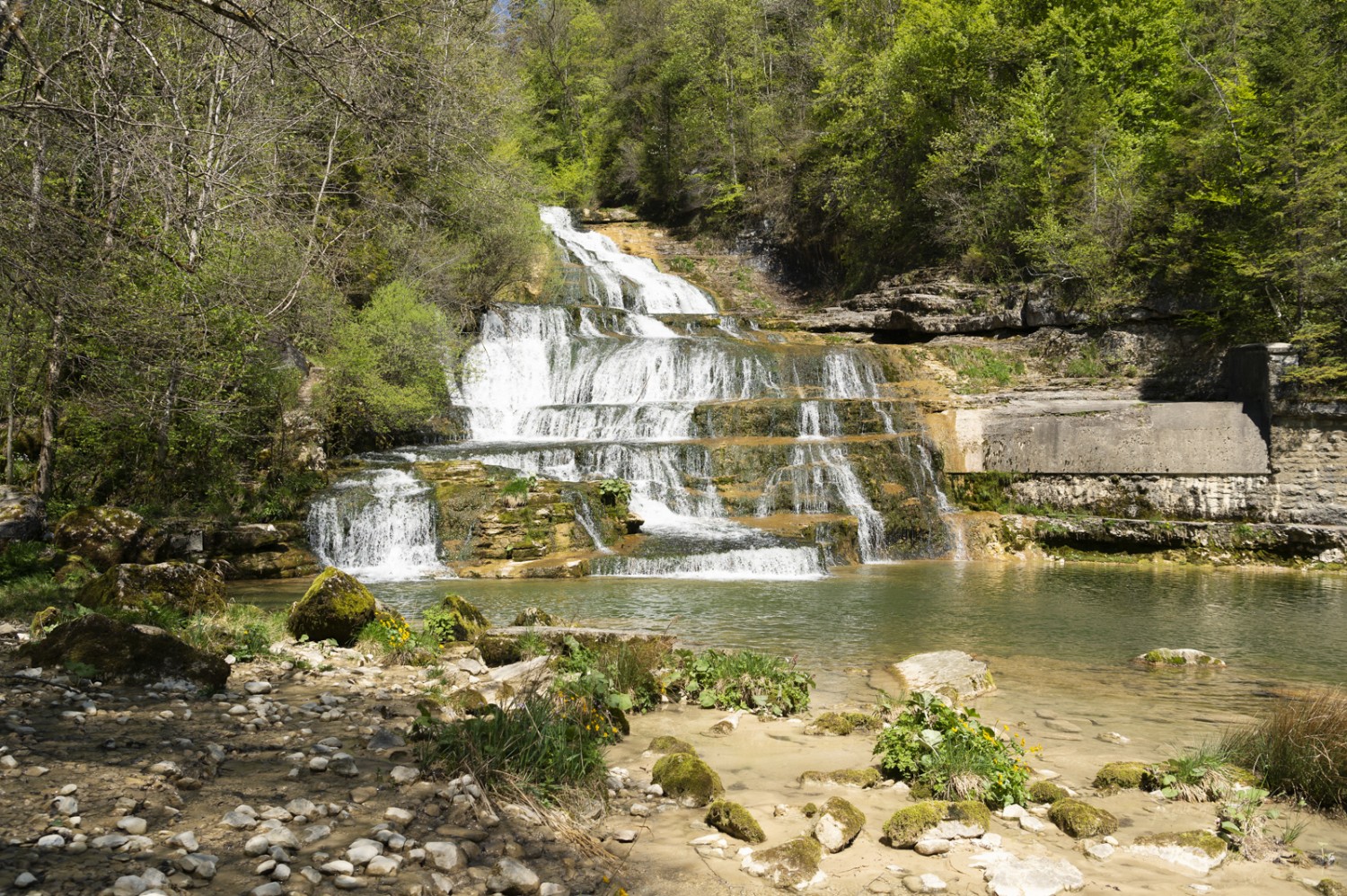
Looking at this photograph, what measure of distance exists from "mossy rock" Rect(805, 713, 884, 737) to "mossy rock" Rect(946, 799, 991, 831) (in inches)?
59.8

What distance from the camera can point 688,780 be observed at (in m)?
4.05

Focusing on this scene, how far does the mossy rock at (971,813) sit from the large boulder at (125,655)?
4197 millimetres

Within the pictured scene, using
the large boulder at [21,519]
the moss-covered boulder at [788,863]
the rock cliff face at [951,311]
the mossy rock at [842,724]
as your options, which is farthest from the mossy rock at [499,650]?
the rock cliff face at [951,311]

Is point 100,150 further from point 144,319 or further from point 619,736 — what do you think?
point 619,736

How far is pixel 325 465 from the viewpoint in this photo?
1619cm

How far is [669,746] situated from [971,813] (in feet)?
5.72

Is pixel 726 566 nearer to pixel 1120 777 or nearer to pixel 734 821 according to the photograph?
pixel 1120 777

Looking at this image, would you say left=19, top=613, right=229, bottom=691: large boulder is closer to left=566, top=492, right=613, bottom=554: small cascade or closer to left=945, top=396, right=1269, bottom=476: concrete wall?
left=566, top=492, right=613, bottom=554: small cascade

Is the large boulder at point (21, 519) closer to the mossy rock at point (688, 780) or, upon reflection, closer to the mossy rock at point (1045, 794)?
the mossy rock at point (688, 780)

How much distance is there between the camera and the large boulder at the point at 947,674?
20.8 ft

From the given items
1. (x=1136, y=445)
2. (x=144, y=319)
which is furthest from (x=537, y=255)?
(x=144, y=319)

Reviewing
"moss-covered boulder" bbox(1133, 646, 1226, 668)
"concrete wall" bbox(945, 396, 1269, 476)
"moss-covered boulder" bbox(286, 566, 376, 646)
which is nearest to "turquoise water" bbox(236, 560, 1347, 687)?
"moss-covered boulder" bbox(1133, 646, 1226, 668)

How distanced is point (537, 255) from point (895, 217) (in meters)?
12.7

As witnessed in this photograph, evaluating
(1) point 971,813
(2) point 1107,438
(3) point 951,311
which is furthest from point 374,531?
(3) point 951,311
